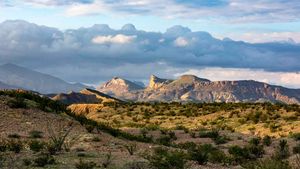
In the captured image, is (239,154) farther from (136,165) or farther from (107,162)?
(107,162)

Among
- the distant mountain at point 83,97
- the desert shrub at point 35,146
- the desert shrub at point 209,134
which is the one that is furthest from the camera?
the distant mountain at point 83,97

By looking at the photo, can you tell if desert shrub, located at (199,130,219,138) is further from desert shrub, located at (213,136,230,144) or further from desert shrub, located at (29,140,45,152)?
desert shrub, located at (29,140,45,152)

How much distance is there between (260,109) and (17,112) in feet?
130

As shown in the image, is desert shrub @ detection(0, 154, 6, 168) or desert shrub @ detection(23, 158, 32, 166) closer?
desert shrub @ detection(0, 154, 6, 168)

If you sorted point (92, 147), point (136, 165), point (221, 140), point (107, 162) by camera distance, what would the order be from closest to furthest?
point (107, 162) < point (136, 165) < point (92, 147) < point (221, 140)

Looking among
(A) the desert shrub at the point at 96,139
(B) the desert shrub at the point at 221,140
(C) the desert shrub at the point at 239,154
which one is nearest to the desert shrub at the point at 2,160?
(A) the desert shrub at the point at 96,139

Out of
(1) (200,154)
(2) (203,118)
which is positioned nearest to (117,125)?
(2) (203,118)

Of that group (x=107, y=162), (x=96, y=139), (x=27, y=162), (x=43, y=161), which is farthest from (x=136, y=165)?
(x=96, y=139)

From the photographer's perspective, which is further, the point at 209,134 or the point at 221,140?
the point at 209,134

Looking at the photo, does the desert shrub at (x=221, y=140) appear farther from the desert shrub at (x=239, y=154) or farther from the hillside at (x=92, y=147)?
the desert shrub at (x=239, y=154)

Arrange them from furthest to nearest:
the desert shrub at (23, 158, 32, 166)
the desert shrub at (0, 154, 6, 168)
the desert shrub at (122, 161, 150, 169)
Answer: the desert shrub at (122, 161, 150, 169), the desert shrub at (23, 158, 32, 166), the desert shrub at (0, 154, 6, 168)

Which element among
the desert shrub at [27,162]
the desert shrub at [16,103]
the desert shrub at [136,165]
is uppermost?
the desert shrub at [16,103]

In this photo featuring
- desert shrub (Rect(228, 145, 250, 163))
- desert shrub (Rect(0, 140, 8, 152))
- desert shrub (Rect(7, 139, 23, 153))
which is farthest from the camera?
desert shrub (Rect(228, 145, 250, 163))

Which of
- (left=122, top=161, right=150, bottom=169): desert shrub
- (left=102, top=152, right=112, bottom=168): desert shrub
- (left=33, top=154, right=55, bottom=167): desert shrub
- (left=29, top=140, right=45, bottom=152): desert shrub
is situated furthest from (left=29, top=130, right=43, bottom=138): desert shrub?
(left=122, top=161, right=150, bottom=169): desert shrub
